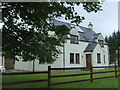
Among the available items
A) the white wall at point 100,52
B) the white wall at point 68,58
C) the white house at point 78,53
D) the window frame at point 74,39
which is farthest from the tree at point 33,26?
the white wall at point 100,52

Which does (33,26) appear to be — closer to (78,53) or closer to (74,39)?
(74,39)

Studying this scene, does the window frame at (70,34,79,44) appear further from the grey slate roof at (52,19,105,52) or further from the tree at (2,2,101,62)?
the tree at (2,2,101,62)

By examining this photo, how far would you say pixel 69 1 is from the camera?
7500 millimetres

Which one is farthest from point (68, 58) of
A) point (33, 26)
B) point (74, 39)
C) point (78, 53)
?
point (33, 26)

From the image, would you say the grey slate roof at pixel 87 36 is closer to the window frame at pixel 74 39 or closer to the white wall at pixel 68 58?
the white wall at pixel 68 58

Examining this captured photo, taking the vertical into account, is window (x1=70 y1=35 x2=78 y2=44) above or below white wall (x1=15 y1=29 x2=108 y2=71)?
above

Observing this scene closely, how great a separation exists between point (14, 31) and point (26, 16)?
1.17m

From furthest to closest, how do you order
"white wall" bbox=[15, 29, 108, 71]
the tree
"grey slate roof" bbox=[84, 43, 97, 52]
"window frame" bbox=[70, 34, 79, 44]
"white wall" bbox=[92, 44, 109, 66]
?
"white wall" bbox=[92, 44, 109, 66]
"grey slate roof" bbox=[84, 43, 97, 52]
"window frame" bbox=[70, 34, 79, 44]
"white wall" bbox=[15, 29, 108, 71]
the tree

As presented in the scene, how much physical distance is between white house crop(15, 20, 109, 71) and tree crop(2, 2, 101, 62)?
937 centimetres

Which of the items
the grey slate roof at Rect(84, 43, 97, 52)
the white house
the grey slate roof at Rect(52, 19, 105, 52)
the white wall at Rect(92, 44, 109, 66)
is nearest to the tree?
the white house

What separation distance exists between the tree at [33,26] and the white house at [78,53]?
9.37 m

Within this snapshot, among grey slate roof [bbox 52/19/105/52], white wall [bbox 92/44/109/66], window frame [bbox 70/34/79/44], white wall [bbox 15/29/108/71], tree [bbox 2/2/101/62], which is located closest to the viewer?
tree [bbox 2/2/101/62]

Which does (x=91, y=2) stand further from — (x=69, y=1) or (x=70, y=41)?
(x=70, y=41)

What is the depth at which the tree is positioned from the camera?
24.6 ft
